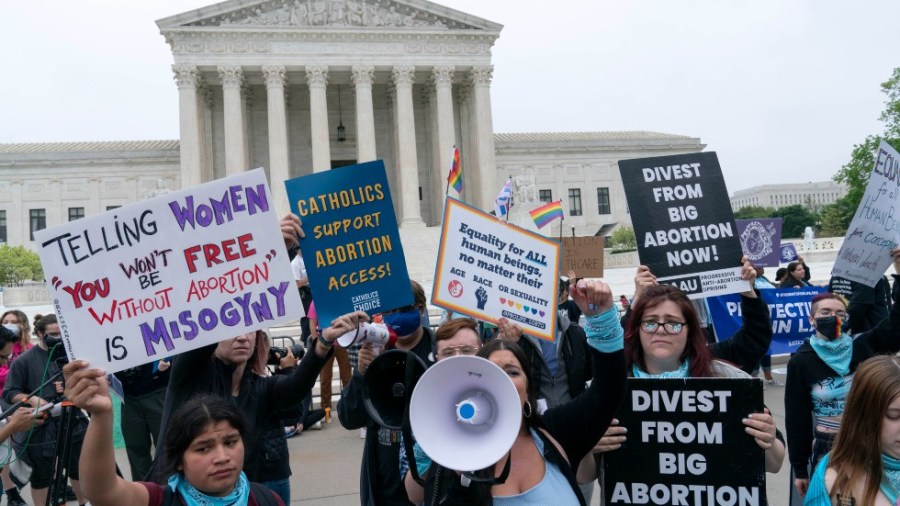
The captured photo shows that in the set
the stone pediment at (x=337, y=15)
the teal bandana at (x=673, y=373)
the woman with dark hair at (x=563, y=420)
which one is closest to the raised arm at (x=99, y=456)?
the woman with dark hair at (x=563, y=420)

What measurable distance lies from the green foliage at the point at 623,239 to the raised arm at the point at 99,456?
4353 cm

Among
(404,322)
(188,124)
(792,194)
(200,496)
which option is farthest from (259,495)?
(792,194)

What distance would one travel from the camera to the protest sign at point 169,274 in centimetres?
296

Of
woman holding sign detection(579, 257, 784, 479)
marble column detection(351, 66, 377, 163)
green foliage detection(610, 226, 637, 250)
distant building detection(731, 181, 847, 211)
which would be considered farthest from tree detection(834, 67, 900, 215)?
distant building detection(731, 181, 847, 211)

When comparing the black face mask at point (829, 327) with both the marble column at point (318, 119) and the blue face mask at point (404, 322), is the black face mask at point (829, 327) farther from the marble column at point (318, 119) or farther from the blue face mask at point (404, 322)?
the marble column at point (318, 119)

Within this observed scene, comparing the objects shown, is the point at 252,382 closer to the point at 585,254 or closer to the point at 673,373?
the point at 673,373

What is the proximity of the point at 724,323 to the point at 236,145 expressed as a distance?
3344 centimetres

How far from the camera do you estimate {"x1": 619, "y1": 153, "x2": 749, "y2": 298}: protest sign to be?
4.46 meters

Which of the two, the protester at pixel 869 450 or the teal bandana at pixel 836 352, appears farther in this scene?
the teal bandana at pixel 836 352

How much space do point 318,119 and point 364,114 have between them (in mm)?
2622

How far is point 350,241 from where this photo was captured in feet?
13.3

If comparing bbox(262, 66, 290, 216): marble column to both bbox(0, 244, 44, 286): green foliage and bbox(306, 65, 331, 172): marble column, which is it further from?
bbox(0, 244, 44, 286): green foliage

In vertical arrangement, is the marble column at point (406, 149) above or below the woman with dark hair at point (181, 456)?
above

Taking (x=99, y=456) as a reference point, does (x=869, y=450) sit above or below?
below
